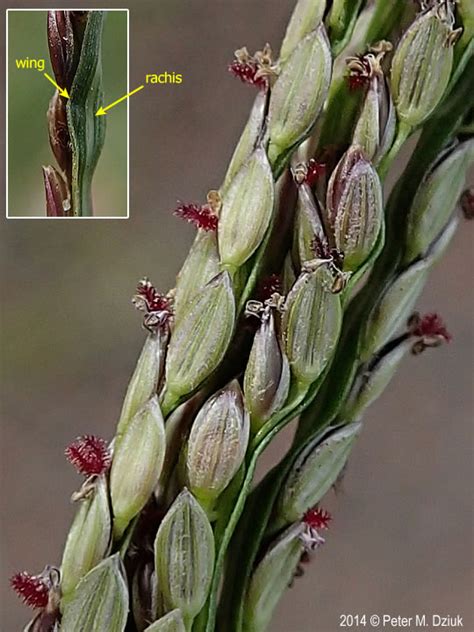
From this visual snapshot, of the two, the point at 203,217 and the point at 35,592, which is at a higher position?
the point at 203,217

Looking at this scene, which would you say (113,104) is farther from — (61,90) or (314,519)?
(314,519)

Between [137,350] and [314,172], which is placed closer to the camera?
[314,172]

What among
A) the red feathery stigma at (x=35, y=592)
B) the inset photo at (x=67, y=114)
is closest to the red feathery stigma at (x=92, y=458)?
the red feathery stigma at (x=35, y=592)

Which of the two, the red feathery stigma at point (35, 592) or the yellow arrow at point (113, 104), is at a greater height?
the yellow arrow at point (113, 104)

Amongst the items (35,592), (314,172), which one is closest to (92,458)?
(35,592)

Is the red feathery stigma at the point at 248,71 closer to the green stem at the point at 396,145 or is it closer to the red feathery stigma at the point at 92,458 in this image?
the green stem at the point at 396,145

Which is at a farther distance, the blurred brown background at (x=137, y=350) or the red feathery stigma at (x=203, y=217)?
the blurred brown background at (x=137, y=350)

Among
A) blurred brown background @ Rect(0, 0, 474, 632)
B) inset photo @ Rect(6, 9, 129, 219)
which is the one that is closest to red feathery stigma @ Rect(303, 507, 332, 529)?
blurred brown background @ Rect(0, 0, 474, 632)
